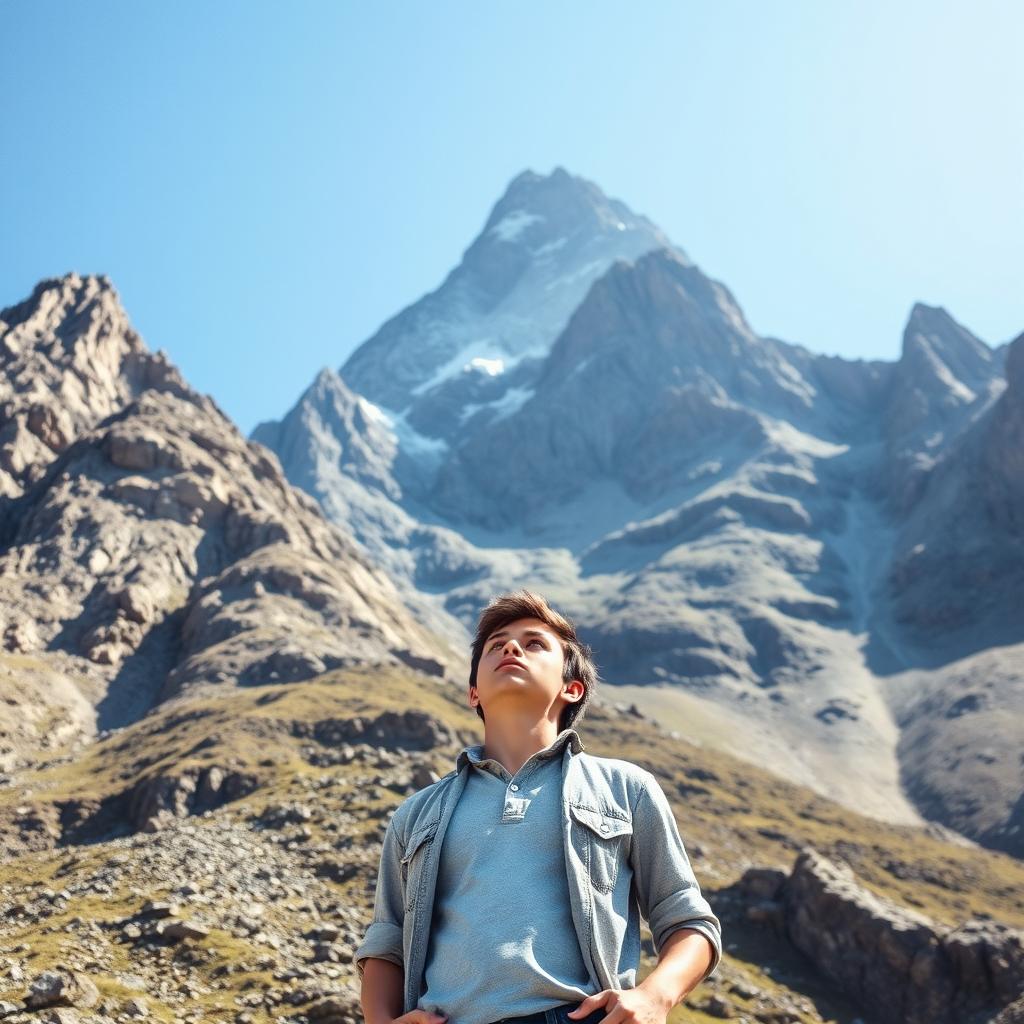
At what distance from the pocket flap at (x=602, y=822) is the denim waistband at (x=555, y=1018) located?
1.08 m

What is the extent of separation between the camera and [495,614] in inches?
324

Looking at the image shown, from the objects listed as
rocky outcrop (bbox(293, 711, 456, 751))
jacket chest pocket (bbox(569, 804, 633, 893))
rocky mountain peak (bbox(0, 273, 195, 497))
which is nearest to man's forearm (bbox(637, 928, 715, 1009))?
jacket chest pocket (bbox(569, 804, 633, 893))

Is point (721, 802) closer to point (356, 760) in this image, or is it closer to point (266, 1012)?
point (356, 760)

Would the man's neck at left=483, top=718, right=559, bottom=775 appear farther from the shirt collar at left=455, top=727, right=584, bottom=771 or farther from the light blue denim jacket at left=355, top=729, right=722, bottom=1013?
the light blue denim jacket at left=355, top=729, right=722, bottom=1013

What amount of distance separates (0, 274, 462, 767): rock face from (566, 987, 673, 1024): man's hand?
83135mm

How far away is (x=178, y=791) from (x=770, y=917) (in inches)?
1379

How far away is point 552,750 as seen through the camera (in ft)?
24.2

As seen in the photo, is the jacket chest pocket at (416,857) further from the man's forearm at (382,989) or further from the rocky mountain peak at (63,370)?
the rocky mountain peak at (63,370)

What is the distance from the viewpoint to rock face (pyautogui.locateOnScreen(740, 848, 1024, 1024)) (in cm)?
4950

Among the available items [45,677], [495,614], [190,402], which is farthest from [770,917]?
[190,402]

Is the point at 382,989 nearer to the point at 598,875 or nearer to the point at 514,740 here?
the point at 598,875

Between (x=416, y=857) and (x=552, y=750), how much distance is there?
3.84 feet

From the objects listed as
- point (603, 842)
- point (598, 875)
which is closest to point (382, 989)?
point (598, 875)

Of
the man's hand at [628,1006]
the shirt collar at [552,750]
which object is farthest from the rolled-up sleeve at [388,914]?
the man's hand at [628,1006]
